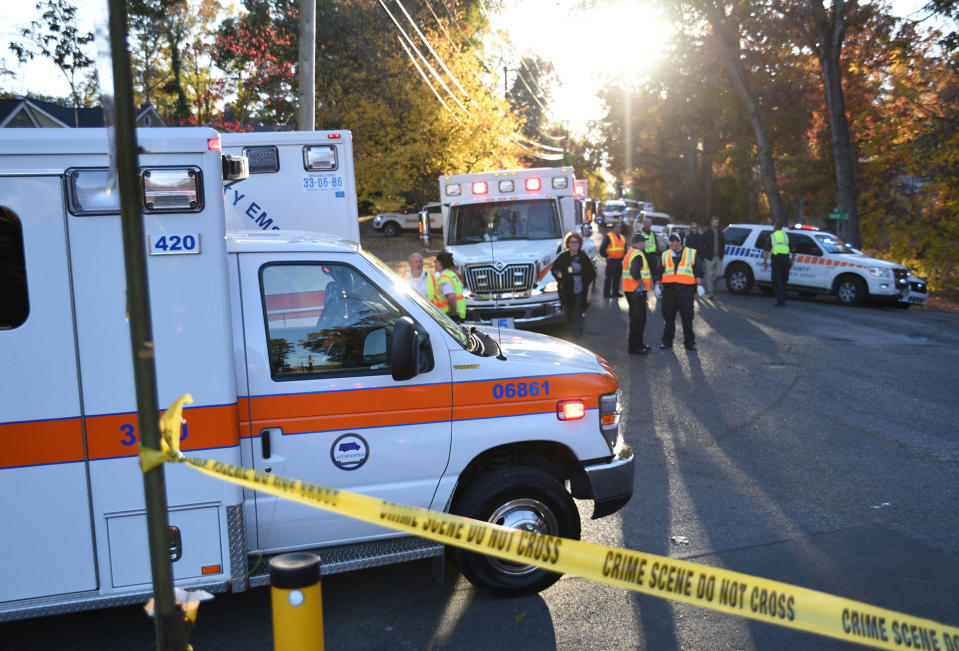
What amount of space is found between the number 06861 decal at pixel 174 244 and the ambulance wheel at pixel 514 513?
205cm

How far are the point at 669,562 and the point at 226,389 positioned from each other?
2307 mm

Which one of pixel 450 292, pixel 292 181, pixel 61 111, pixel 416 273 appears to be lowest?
pixel 450 292

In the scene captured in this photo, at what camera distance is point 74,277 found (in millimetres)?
3678

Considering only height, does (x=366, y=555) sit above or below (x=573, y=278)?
below

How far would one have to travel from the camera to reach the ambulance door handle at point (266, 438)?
13.5 ft

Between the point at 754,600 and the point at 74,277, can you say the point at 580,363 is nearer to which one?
the point at 754,600

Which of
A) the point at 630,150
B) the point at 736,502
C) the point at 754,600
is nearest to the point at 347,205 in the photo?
the point at 736,502

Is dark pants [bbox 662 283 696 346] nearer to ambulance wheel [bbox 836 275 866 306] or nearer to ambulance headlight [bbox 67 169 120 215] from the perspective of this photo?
ambulance wheel [bbox 836 275 866 306]

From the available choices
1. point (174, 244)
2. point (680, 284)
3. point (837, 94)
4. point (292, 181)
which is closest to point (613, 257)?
point (680, 284)

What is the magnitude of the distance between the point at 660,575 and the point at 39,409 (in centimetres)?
291

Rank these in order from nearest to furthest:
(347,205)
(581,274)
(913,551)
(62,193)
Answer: (62,193)
(913,551)
(347,205)
(581,274)

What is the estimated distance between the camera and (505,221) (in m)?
14.2

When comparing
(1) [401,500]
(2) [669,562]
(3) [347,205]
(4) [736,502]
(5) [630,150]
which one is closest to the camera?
(2) [669,562]

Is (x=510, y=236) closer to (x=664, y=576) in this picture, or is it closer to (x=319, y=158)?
(x=319, y=158)
